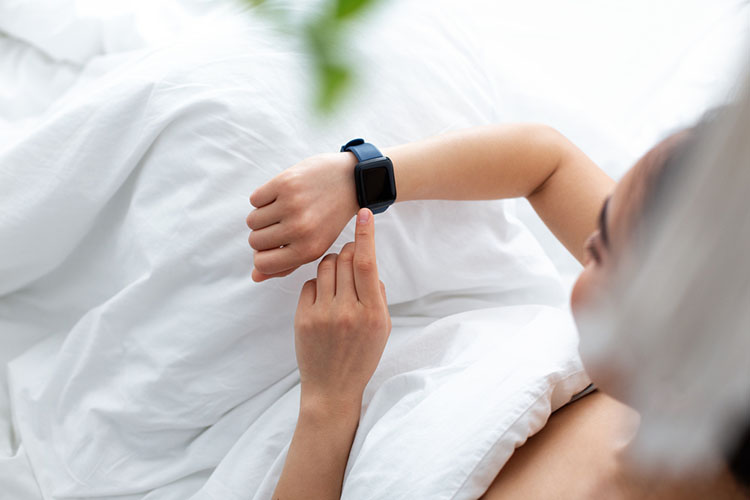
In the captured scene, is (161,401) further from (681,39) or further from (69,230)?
(681,39)

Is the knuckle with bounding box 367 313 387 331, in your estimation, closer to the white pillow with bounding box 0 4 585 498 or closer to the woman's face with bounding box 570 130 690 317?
the white pillow with bounding box 0 4 585 498

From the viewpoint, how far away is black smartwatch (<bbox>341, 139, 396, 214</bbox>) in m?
0.75

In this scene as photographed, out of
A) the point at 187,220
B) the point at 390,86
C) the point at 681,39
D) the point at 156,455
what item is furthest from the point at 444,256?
the point at 681,39

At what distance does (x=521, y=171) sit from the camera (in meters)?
0.86

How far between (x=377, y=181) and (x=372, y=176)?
1 centimetres

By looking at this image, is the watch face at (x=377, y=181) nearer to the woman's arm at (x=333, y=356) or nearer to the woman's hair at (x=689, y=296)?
the woman's arm at (x=333, y=356)

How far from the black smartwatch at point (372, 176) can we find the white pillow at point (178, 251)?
0.15 ft

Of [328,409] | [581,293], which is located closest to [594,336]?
[581,293]

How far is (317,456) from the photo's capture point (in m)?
0.70

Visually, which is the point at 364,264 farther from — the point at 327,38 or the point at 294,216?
the point at 327,38

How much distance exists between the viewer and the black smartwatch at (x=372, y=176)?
0.75m

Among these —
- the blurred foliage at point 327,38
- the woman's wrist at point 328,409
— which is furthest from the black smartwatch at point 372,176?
the blurred foliage at point 327,38

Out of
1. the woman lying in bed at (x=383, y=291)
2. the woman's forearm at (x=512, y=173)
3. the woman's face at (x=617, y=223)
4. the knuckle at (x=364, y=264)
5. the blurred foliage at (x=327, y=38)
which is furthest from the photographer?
the woman's forearm at (x=512, y=173)

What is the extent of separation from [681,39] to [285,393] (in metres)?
1.15
